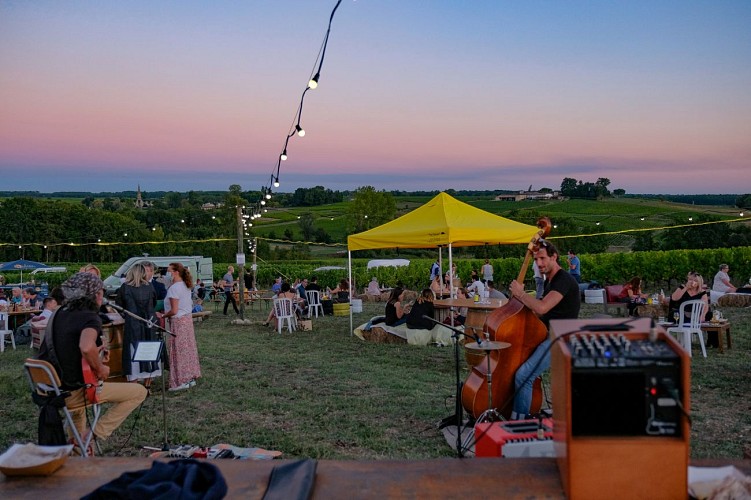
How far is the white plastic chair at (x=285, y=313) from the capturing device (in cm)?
1429

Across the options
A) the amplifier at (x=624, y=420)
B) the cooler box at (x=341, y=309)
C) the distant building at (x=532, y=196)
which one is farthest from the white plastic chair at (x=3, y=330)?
the distant building at (x=532, y=196)

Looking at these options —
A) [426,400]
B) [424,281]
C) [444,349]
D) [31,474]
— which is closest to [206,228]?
[424,281]

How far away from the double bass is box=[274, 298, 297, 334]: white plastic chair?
891 cm

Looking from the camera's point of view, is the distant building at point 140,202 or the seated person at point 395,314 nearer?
the seated person at point 395,314

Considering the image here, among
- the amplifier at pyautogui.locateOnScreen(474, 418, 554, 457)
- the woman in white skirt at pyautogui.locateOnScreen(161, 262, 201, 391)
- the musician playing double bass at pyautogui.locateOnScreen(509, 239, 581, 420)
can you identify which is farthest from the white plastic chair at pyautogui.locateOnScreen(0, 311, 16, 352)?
the amplifier at pyautogui.locateOnScreen(474, 418, 554, 457)

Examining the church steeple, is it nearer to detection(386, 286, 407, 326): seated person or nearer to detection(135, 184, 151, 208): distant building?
detection(135, 184, 151, 208): distant building

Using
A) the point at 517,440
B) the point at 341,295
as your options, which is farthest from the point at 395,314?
the point at 517,440

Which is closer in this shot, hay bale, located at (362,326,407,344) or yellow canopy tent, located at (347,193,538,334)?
yellow canopy tent, located at (347,193,538,334)

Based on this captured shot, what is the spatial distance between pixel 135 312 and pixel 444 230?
17.7 ft

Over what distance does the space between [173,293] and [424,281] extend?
63.1 ft

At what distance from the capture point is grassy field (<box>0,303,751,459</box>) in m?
5.73

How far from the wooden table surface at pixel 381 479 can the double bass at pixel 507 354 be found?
3159mm

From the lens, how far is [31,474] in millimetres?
2410

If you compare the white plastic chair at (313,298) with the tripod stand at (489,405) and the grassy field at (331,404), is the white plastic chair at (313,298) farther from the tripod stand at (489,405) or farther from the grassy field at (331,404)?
the tripod stand at (489,405)
